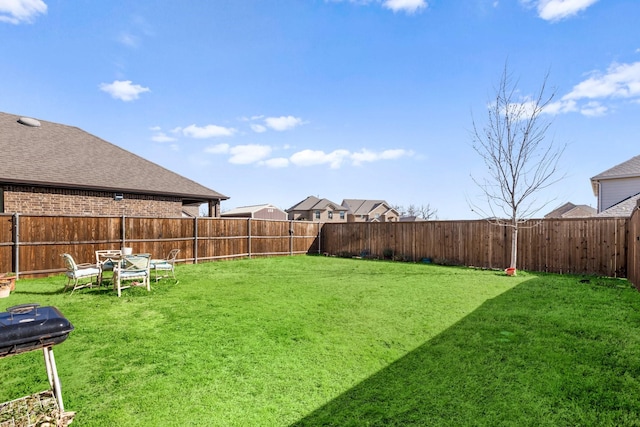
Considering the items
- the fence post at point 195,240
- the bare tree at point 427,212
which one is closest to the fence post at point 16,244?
the fence post at point 195,240

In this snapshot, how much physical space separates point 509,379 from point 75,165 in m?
15.3

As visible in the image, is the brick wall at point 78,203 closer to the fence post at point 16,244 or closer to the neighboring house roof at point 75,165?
the neighboring house roof at point 75,165

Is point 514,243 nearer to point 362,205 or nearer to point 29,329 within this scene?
point 29,329

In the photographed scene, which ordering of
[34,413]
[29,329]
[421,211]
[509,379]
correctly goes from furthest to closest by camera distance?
[421,211], [509,379], [34,413], [29,329]

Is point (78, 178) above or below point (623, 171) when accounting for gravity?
below

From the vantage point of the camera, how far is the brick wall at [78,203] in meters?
10.5

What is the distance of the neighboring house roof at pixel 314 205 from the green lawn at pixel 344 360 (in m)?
43.8

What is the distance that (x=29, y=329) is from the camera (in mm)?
2119

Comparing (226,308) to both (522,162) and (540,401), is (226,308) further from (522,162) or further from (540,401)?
(522,162)

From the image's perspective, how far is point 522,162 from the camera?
36.7 feet

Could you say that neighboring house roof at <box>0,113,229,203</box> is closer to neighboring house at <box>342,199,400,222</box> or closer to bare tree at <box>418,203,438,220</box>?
neighboring house at <box>342,199,400,222</box>

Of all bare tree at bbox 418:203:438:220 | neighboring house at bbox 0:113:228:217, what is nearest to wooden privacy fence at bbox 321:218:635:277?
neighboring house at bbox 0:113:228:217

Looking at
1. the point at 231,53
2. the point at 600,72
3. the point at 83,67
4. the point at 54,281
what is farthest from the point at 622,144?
the point at 83,67

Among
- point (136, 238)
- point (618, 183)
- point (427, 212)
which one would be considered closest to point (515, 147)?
point (618, 183)
